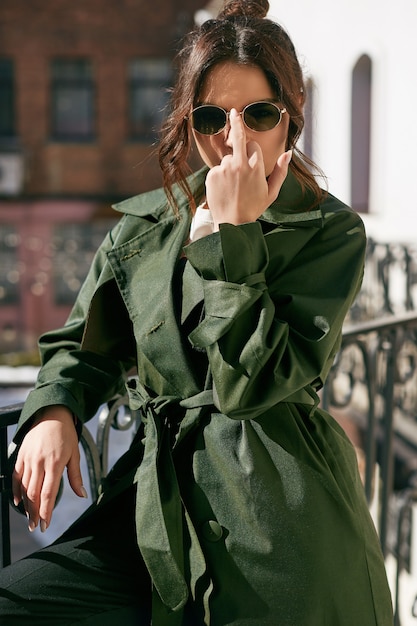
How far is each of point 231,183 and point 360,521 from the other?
2.47 feet

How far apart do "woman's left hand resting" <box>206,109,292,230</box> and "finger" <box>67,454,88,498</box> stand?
633mm

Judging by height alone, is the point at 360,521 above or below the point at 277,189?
below

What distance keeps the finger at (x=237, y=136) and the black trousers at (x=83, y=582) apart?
0.84m

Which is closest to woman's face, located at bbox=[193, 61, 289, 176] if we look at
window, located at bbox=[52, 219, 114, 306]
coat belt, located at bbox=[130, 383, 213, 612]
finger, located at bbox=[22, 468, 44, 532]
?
coat belt, located at bbox=[130, 383, 213, 612]

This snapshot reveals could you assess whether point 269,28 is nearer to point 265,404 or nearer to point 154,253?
point 154,253

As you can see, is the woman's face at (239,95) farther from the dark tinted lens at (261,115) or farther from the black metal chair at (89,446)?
the black metal chair at (89,446)

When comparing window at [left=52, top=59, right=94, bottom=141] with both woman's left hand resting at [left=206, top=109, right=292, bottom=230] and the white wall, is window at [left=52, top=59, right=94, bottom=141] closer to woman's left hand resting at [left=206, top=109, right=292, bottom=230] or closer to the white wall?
the white wall

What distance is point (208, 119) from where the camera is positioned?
6.07 feet

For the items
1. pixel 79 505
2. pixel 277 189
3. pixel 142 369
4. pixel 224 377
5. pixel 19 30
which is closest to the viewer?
pixel 224 377

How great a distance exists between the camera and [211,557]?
172 cm

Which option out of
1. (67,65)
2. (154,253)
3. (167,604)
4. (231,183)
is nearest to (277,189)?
(231,183)

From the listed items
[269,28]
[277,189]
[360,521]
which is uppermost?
[269,28]

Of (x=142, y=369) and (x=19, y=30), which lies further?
(x=19, y=30)

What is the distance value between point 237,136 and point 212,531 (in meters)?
0.81
